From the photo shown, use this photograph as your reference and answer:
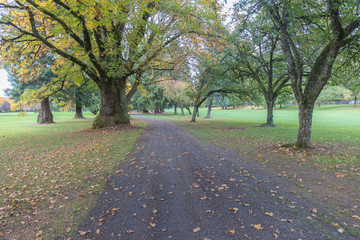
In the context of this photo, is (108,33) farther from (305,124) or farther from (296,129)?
(296,129)

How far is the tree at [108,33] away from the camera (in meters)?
11.3

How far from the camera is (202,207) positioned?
4.27m

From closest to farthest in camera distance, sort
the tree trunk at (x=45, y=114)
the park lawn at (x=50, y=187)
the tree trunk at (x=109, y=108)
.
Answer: the park lawn at (x=50, y=187)
the tree trunk at (x=109, y=108)
the tree trunk at (x=45, y=114)

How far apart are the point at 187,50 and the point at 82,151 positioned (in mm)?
11249

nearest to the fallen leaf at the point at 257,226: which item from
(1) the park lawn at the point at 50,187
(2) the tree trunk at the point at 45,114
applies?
(1) the park lawn at the point at 50,187

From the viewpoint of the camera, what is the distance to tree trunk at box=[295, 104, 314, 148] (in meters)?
8.95

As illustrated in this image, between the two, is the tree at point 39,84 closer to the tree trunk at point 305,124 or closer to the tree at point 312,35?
the tree at point 312,35

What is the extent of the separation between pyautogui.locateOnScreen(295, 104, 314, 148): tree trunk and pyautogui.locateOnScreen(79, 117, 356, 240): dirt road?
3.57m

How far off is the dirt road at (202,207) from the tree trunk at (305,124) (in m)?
3.57

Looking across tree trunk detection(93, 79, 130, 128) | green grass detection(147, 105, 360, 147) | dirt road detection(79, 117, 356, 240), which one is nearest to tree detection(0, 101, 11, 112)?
green grass detection(147, 105, 360, 147)

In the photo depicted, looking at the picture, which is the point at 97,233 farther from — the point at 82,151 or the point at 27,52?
the point at 27,52

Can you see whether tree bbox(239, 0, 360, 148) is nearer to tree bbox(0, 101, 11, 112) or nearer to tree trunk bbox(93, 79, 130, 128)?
tree trunk bbox(93, 79, 130, 128)

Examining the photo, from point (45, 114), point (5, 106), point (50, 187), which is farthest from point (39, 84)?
point (5, 106)

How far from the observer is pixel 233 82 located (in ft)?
77.4
